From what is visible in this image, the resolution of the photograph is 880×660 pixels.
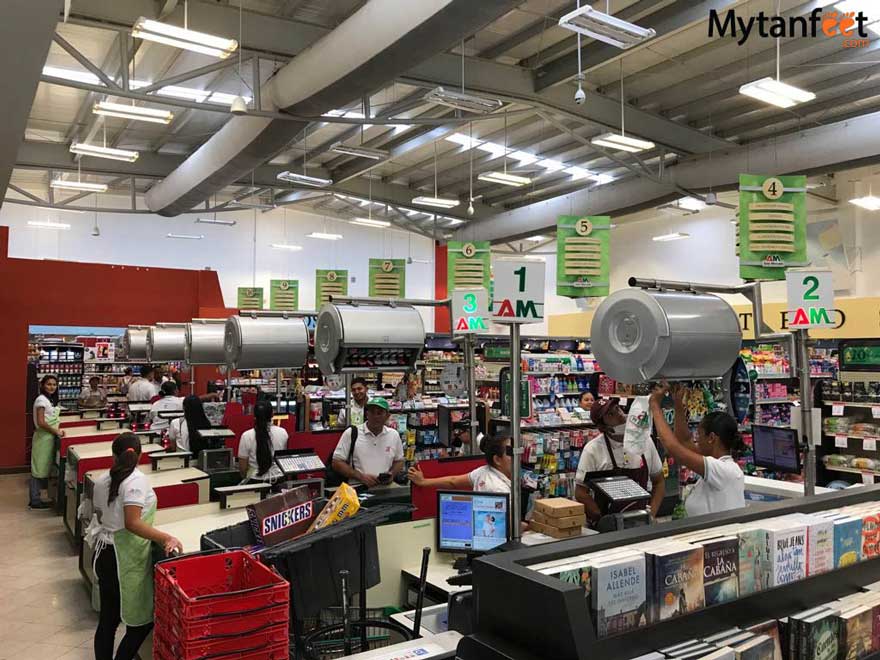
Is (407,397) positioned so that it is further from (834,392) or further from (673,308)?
(673,308)

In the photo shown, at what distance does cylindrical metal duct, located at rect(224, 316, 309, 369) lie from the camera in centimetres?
510

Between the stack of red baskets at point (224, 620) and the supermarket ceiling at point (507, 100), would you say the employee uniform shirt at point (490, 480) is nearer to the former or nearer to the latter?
the stack of red baskets at point (224, 620)

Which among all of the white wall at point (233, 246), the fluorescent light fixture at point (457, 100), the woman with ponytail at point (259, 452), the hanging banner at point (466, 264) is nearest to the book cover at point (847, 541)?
the woman with ponytail at point (259, 452)

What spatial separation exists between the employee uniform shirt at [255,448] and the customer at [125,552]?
171 centimetres

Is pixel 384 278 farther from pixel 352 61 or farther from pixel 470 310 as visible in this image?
pixel 470 310

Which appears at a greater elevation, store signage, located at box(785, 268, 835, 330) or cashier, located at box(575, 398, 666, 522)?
store signage, located at box(785, 268, 835, 330)

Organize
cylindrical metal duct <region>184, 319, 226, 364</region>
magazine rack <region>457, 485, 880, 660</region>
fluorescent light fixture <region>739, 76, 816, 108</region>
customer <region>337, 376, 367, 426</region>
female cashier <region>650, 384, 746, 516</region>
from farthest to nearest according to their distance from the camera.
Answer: customer <region>337, 376, 367, 426</region> < fluorescent light fixture <region>739, 76, 816, 108</region> < cylindrical metal duct <region>184, 319, 226, 364</region> < female cashier <region>650, 384, 746, 516</region> < magazine rack <region>457, 485, 880, 660</region>

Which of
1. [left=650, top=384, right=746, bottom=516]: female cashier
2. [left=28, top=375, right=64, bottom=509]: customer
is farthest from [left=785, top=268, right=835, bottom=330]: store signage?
[left=28, top=375, right=64, bottom=509]: customer

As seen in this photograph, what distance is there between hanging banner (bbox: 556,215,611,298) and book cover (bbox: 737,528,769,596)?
27.4 feet

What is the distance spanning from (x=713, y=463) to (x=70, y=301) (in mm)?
12765

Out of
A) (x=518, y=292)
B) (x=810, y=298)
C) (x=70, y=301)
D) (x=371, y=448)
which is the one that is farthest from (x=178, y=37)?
(x=70, y=301)

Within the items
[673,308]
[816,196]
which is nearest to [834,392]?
[673,308]

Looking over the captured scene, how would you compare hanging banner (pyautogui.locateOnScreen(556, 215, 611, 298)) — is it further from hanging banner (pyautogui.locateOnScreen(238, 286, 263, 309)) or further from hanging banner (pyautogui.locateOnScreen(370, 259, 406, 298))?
hanging banner (pyautogui.locateOnScreen(238, 286, 263, 309))

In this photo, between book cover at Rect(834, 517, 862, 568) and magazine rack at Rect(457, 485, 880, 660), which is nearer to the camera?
magazine rack at Rect(457, 485, 880, 660)
